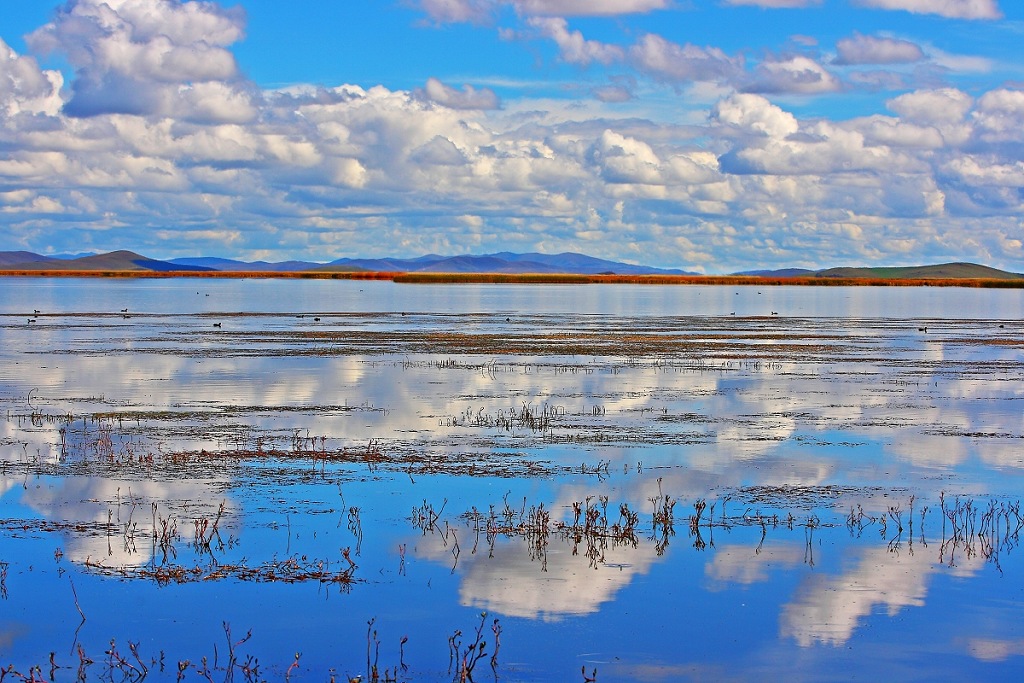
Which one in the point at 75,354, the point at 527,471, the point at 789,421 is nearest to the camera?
the point at 527,471

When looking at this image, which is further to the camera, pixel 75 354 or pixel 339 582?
pixel 75 354

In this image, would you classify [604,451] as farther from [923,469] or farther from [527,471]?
[923,469]

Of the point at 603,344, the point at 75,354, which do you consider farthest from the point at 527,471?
the point at 603,344

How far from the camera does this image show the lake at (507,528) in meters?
10.9

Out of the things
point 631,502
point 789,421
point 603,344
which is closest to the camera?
point 631,502

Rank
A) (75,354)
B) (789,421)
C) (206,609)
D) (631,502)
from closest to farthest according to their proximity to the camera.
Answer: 1. (206,609)
2. (631,502)
3. (789,421)
4. (75,354)

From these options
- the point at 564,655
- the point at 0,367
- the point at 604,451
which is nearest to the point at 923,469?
the point at 604,451

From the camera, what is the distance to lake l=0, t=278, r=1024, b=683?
10.9 m

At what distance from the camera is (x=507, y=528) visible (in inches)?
590

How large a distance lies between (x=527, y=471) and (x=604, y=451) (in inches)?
91.1

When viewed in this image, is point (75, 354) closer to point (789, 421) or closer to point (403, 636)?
point (789, 421)

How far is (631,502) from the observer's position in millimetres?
16625

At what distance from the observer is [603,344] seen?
4678 cm

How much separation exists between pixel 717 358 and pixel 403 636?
29.8 meters
